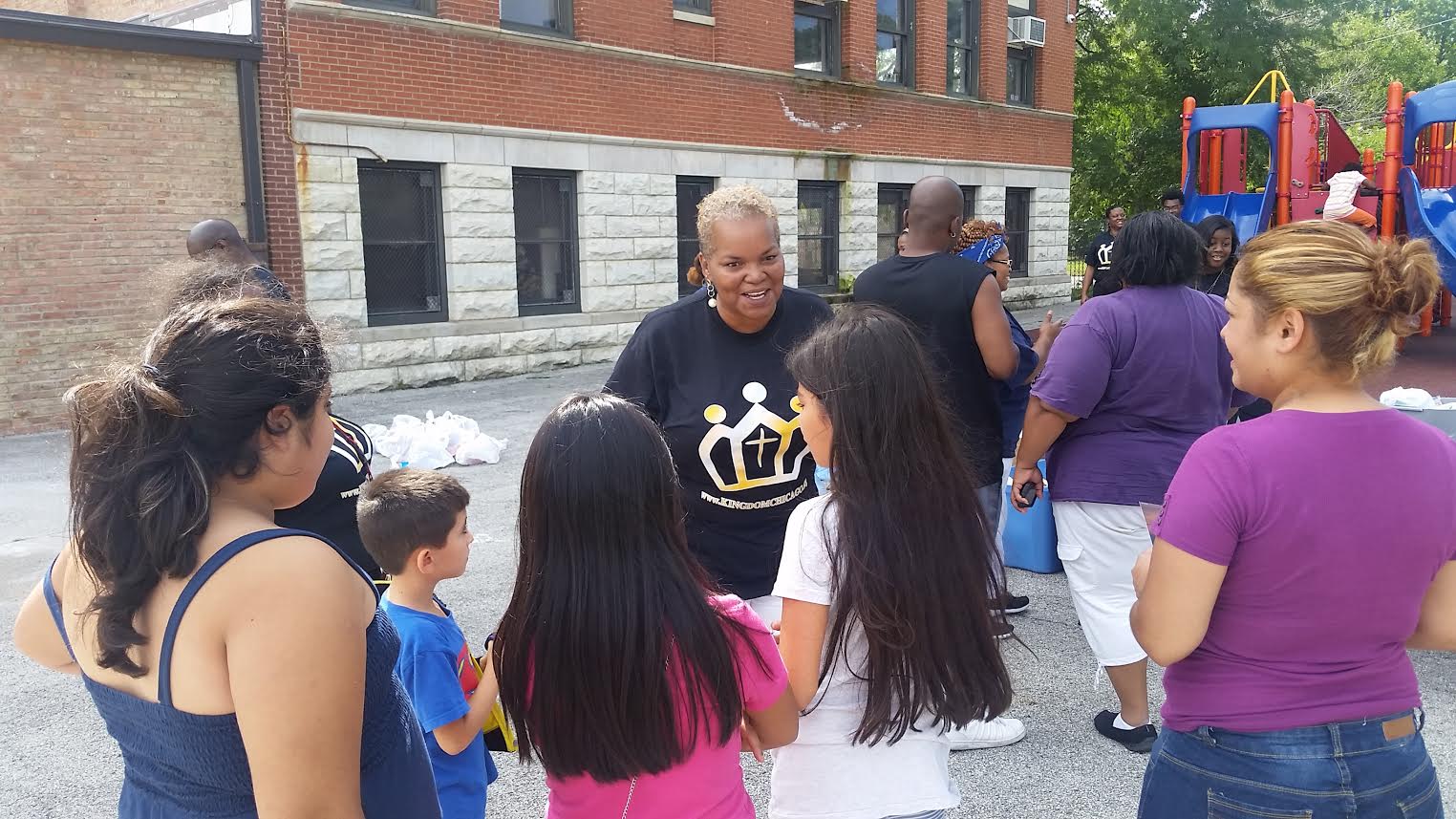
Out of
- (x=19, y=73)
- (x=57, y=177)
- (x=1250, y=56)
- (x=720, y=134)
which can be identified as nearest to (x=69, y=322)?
(x=57, y=177)

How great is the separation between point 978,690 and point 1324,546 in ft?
2.21

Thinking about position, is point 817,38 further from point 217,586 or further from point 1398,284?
point 217,586

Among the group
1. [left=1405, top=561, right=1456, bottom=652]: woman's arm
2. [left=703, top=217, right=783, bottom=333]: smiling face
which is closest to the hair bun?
[left=1405, top=561, right=1456, bottom=652]: woman's arm

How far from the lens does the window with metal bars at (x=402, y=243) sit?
11.2 m

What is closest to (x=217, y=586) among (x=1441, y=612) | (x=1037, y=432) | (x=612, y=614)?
(x=612, y=614)

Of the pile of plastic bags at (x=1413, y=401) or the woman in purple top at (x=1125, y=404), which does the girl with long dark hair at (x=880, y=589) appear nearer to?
the woman in purple top at (x=1125, y=404)

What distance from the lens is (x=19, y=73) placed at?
9.05 metres

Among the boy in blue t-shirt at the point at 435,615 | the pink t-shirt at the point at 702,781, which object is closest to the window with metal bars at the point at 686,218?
the boy in blue t-shirt at the point at 435,615

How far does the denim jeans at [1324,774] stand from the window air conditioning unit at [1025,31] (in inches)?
741

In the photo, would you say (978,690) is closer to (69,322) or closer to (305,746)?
(305,746)

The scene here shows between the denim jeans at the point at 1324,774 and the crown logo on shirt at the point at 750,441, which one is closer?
the denim jeans at the point at 1324,774

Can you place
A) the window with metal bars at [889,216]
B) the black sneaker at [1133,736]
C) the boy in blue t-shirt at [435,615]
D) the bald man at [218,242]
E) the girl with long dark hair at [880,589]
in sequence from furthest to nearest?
the window with metal bars at [889,216], the bald man at [218,242], the black sneaker at [1133,736], the boy in blue t-shirt at [435,615], the girl with long dark hair at [880,589]

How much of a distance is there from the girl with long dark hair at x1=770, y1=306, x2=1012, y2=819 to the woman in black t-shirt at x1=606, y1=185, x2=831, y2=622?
30.3 inches

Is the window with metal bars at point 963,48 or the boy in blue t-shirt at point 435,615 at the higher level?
the window with metal bars at point 963,48
